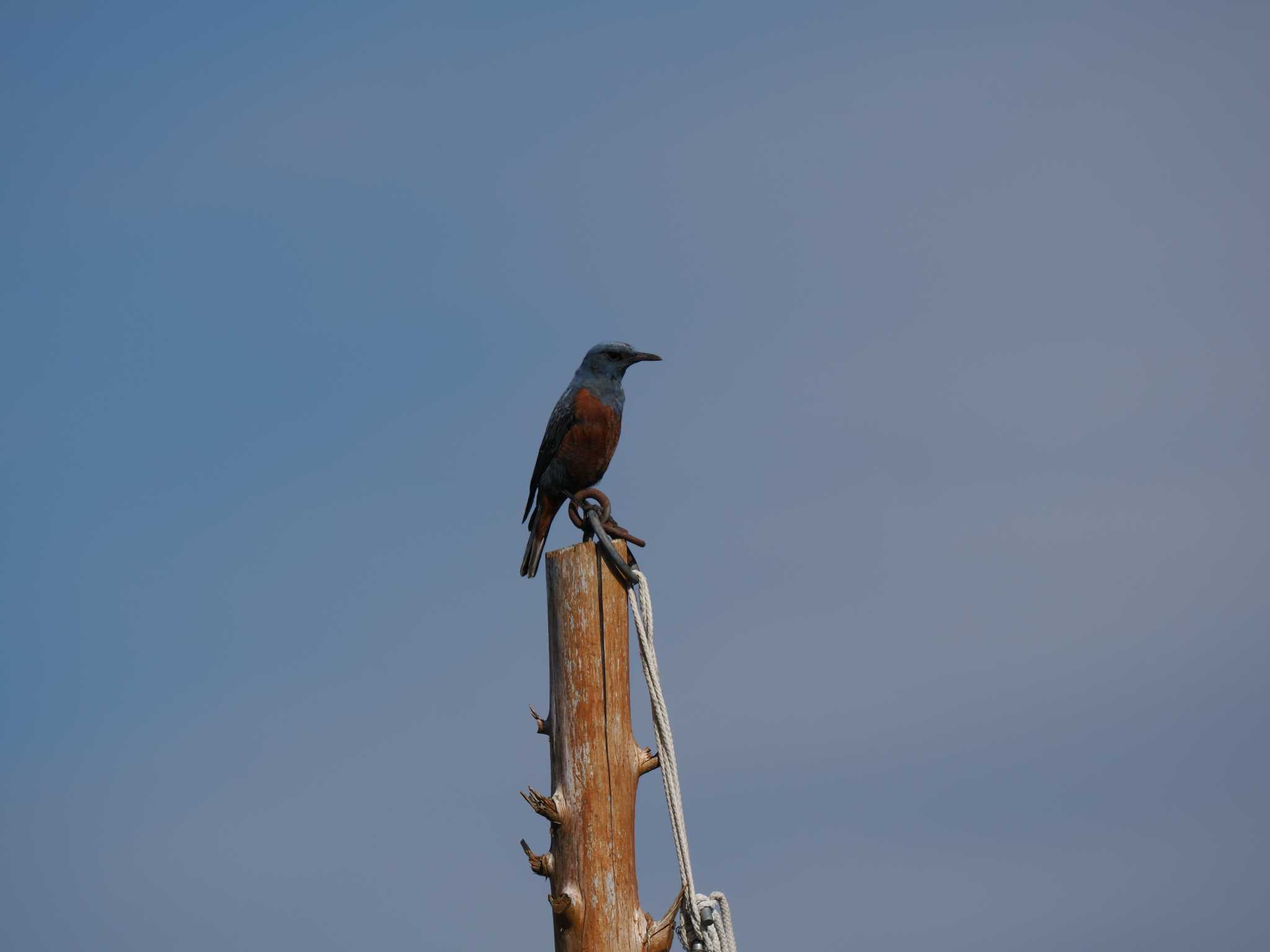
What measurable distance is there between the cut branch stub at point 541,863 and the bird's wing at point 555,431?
1903 millimetres

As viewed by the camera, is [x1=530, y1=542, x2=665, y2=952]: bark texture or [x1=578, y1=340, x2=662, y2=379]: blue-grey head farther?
[x1=578, y1=340, x2=662, y2=379]: blue-grey head

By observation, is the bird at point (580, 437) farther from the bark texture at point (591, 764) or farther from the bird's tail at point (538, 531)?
the bark texture at point (591, 764)

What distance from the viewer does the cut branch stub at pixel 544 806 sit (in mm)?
4723

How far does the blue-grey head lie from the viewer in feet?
20.3

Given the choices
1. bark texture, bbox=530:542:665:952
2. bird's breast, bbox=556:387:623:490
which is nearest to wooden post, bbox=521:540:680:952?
bark texture, bbox=530:542:665:952

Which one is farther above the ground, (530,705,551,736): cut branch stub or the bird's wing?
the bird's wing

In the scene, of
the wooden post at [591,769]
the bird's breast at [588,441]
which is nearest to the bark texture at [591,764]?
the wooden post at [591,769]

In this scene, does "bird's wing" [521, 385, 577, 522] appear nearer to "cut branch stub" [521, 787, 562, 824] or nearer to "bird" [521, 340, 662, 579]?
"bird" [521, 340, 662, 579]

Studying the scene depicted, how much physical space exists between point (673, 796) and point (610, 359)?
88.7 inches

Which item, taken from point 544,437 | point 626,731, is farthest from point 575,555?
point 544,437

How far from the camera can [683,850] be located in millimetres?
4895

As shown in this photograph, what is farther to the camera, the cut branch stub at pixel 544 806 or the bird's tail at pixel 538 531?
the bird's tail at pixel 538 531

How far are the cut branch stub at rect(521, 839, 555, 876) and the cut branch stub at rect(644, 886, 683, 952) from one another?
41 centimetres

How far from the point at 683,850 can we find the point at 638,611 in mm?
944
